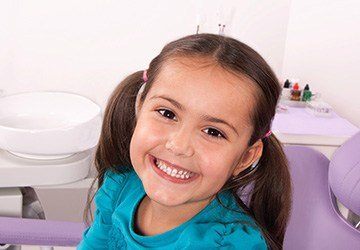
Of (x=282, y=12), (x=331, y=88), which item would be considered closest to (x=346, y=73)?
(x=331, y=88)

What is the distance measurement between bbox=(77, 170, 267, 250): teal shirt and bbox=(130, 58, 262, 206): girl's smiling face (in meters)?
0.06

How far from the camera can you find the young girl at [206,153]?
33.5 inches

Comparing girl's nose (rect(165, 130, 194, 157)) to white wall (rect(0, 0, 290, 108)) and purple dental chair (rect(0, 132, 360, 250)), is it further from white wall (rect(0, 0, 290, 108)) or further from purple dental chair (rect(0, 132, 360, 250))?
white wall (rect(0, 0, 290, 108))

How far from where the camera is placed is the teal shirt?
A: 0.90 metres

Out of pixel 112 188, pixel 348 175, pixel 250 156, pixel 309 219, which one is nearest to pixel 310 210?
pixel 309 219

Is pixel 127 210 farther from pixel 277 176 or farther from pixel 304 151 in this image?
pixel 304 151

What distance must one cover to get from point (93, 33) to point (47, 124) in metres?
0.50

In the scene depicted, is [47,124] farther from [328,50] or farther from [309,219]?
[328,50]

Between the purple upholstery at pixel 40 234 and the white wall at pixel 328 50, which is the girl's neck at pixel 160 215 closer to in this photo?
the purple upholstery at pixel 40 234

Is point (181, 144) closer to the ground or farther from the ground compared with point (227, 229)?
farther from the ground

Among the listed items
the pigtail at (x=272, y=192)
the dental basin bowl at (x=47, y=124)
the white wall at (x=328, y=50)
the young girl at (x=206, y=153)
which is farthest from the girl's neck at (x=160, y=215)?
the white wall at (x=328, y=50)

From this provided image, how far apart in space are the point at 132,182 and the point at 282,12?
4.23 feet

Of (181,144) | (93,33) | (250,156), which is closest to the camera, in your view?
(181,144)

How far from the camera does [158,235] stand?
965 millimetres
